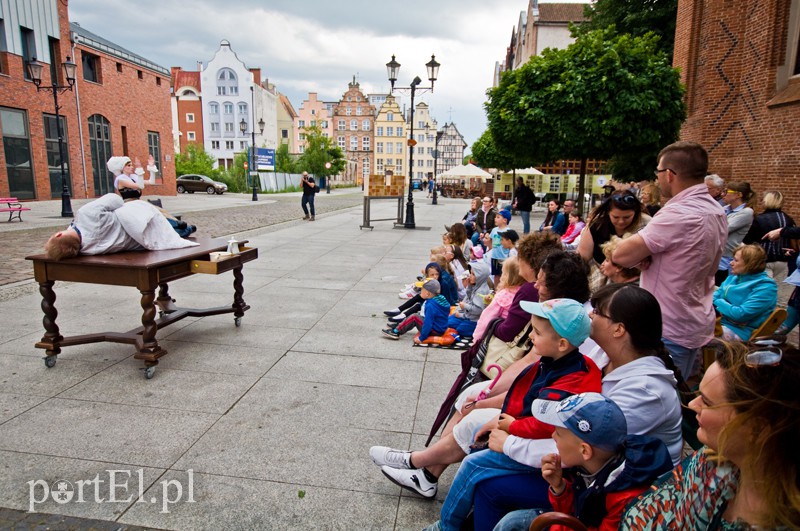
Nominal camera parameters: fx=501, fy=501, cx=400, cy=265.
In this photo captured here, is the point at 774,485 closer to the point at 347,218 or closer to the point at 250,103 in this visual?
the point at 347,218

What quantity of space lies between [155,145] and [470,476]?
40.8 meters

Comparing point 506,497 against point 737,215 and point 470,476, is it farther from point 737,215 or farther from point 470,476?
point 737,215

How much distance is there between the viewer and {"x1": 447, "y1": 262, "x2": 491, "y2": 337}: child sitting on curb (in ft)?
18.0

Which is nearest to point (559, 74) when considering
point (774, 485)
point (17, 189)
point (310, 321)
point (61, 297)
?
point (310, 321)

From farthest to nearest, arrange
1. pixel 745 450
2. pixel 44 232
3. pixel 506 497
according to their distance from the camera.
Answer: pixel 44 232 → pixel 506 497 → pixel 745 450

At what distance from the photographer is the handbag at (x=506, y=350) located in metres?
3.08

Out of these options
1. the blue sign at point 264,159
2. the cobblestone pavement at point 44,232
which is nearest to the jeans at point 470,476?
the cobblestone pavement at point 44,232

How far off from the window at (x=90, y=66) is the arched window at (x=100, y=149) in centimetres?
225

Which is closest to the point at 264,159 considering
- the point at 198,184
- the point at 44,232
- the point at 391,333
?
the point at 198,184

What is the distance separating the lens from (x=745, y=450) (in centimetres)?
132

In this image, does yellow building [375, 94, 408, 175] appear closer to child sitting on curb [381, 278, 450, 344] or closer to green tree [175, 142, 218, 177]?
green tree [175, 142, 218, 177]

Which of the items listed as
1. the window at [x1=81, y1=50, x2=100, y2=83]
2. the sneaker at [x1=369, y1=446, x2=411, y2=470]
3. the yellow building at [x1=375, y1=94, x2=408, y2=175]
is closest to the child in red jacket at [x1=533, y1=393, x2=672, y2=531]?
the sneaker at [x1=369, y1=446, x2=411, y2=470]

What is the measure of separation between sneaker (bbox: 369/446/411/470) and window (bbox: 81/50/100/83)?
3484 centimetres

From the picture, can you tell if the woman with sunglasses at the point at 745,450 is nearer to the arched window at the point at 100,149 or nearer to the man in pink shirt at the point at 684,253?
the man in pink shirt at the point at 684,253
